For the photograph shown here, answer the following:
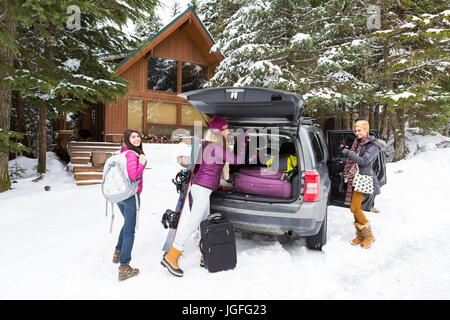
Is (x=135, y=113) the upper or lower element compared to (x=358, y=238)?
upper

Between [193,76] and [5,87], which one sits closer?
[5,87]

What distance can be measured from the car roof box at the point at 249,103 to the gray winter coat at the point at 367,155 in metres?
1.13

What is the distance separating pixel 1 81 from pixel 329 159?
753 cm

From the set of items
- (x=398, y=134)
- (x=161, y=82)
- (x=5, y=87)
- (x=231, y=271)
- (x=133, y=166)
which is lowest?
(x=231, y=271)

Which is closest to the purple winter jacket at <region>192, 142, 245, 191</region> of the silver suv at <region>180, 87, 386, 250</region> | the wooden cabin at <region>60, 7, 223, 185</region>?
the silver suv at <region>180, 87, 386, 250</region>

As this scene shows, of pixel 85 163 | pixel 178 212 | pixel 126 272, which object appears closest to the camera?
pixel 126 272

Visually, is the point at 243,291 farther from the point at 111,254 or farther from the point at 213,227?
the point at 111,254

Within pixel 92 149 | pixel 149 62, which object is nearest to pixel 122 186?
pixel 92 149

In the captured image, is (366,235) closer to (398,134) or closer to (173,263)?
(173,263)

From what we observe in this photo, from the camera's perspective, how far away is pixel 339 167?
5.20 m

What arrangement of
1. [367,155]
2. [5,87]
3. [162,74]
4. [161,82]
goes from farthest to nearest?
[162,74], [161,82], [5,87], [367,155]

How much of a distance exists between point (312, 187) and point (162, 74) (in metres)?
14.7

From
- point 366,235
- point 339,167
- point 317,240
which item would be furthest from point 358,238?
point 339,167

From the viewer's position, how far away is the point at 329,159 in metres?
5.45
